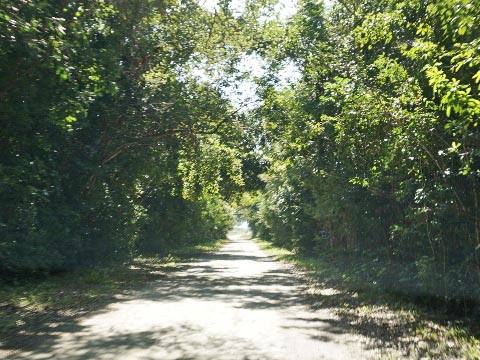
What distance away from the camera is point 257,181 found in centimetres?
3472

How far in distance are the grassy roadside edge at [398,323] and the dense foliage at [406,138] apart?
1.93 ft

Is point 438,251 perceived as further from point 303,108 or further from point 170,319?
point 303,108

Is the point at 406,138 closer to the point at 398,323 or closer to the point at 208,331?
the point at 398,323

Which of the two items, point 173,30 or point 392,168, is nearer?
point 392,168

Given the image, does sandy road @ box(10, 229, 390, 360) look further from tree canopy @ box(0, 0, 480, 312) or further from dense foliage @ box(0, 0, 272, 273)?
dense foliage @ box(0, 0, 272, 273)

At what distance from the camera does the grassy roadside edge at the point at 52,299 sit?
7438 millimetres

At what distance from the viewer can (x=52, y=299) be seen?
1070 centimetres

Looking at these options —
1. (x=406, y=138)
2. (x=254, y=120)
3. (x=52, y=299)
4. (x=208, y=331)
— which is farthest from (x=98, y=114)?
(x=406, y=138)

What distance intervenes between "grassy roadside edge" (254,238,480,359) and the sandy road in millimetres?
429

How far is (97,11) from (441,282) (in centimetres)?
1002

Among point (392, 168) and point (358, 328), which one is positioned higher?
point (392, 168)

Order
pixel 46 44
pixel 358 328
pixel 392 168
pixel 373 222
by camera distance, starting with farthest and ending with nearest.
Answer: pixel 373 222 → pixel 392 168 → pixel 46 44 → pixel 358 328

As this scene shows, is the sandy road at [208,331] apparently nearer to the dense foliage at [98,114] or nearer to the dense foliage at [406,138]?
the dense foliage at [406,138]

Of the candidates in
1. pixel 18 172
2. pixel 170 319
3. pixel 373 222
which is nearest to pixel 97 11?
pixel 18 172
